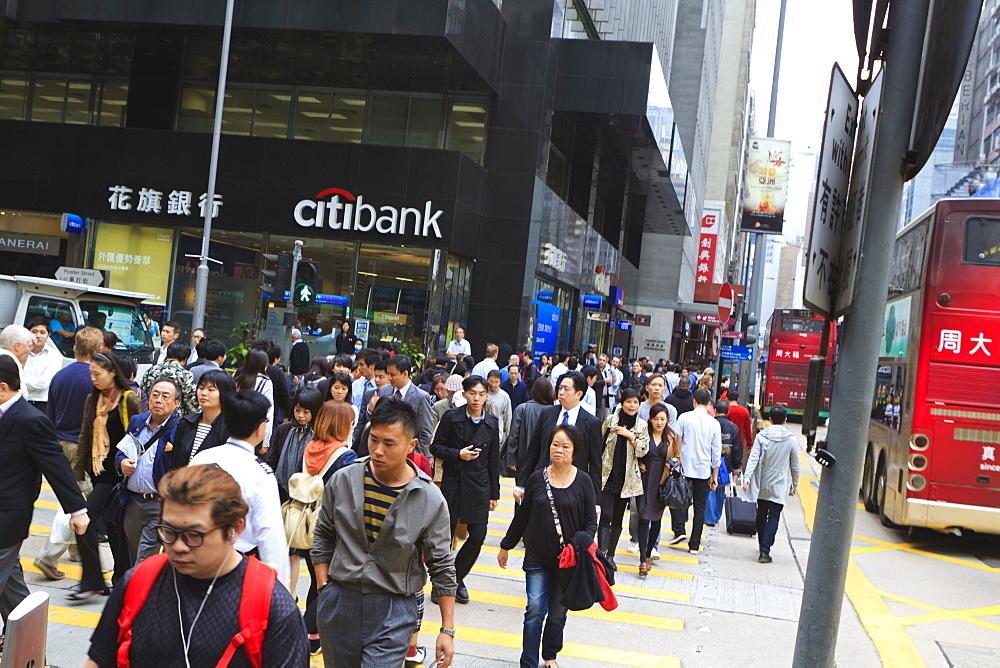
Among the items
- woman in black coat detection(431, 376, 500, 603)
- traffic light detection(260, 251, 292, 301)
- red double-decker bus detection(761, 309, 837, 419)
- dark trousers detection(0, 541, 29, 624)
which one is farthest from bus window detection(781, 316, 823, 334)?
dark trousers detection(0, 541, 29, 624)

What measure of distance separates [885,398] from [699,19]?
4658cm

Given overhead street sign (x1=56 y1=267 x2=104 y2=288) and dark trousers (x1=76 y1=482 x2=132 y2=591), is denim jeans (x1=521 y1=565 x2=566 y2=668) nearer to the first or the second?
dark trousers (x1=76 y1=482 x2=132 y2=591)

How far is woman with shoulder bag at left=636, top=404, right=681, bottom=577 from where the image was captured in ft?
32.1

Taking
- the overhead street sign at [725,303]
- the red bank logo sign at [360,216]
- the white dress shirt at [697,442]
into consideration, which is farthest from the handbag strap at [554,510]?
the red bank logo sign at [360,216]

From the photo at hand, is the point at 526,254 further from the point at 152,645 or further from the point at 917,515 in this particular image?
the point at 152,645

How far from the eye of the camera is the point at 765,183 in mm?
40812

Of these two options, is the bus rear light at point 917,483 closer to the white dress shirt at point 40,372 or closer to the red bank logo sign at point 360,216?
the white dress shirt at point 40,372

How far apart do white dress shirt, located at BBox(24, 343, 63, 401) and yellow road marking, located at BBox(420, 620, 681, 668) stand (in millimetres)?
4894

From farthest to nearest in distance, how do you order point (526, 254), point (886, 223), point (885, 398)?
point (526, 254) < point (885, 398) < point (886, 223)

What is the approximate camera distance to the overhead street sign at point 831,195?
2.98 metres

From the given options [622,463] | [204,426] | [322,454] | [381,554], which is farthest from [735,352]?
[381,554]

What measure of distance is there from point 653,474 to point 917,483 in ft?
13.9

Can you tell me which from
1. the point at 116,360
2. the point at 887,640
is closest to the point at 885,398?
the point at 887,640

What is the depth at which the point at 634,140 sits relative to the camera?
94.9 ft
